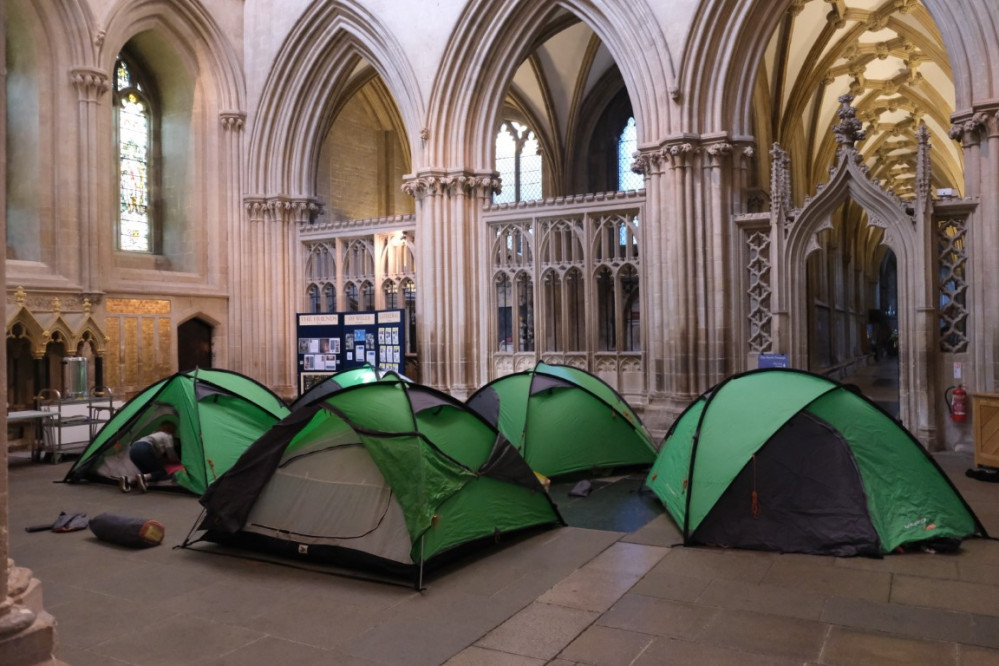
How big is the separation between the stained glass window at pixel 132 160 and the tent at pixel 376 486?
10.2m

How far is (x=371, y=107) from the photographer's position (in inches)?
742

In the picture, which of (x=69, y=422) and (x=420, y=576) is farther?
(x=69, y=422)

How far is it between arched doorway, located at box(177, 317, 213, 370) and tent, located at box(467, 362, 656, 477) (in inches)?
332

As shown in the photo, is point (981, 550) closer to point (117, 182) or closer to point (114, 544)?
point (114, 544)

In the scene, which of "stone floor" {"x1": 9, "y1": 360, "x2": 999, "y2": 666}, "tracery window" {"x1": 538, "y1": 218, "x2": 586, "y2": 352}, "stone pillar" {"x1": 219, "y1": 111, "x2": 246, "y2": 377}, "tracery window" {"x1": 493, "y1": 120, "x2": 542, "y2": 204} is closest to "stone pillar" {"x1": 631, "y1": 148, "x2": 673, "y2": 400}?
"tracery window" {"x1": 538, "y1": 218, "x2": 586, "y2": 352}

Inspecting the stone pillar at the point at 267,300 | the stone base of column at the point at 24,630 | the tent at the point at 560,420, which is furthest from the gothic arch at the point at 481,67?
the stone base of column at the point at 24,630

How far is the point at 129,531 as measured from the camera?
5.60m

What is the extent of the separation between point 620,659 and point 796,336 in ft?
24.9

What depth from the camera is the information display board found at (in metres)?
12.9

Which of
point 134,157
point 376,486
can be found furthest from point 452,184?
point 376,486

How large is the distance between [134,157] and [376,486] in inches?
470

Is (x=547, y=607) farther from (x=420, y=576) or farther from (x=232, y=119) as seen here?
(x=232, y=119)

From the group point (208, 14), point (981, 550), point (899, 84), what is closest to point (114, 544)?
point (981, 550)

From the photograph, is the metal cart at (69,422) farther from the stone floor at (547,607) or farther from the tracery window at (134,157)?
the tracery window at (134,157)
